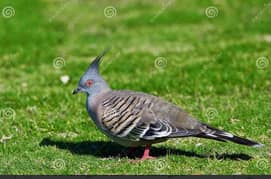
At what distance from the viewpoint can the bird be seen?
23.2ft

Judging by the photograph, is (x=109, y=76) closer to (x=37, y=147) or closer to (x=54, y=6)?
(x=37, y=147)

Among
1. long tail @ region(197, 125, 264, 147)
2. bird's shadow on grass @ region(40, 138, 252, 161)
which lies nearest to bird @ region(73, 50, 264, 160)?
long tail @ region(197, 125, 264, 147)

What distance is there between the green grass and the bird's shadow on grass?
1cm

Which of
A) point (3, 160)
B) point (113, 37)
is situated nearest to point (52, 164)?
point (3, 160)

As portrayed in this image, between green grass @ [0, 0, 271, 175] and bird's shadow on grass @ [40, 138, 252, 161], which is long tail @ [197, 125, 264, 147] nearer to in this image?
green grass @ [0, 0, 271, 175]

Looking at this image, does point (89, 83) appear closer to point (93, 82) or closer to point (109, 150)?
point (93, 82)

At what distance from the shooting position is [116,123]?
7.18 meters

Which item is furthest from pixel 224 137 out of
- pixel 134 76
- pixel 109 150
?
pixel 134 76

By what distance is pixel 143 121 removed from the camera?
7.18 m

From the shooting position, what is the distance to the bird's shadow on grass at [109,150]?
24.5ft

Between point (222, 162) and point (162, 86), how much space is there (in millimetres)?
3551

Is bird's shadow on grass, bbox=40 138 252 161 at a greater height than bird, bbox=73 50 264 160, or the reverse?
bird, bbox=73 50 264 160

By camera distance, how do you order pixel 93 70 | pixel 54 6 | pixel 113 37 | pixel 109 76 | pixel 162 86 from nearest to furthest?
pixel 93 70 → pixel 162 86 → pixel 109 76 → pixel 113 37 → pixel 54 6

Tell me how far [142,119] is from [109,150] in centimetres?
100
